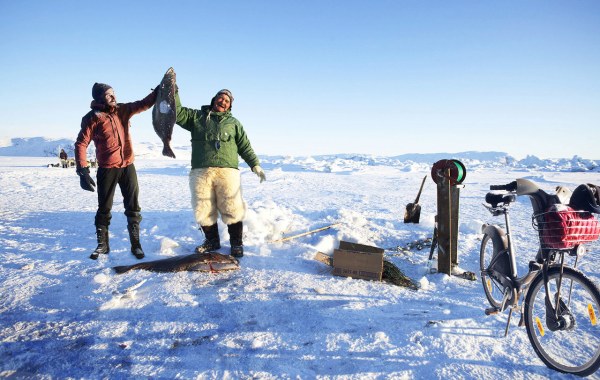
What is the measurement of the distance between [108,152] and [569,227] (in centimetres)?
424

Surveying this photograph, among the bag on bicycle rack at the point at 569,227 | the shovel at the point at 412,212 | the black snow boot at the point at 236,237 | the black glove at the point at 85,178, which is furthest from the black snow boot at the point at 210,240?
the bag on bicycle rack at the point at 569,227

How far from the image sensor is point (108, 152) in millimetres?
3695

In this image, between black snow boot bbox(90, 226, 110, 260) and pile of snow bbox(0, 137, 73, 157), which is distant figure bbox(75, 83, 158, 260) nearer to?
black snow boot bbox(90, 226, 110, 260)

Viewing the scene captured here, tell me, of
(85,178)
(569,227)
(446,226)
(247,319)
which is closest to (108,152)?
(85,178)

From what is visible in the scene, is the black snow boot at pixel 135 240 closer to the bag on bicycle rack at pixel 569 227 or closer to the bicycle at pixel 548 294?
the bicycle at pixel 548 294

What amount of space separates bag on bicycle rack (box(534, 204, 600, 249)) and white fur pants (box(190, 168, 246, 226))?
10.2ft

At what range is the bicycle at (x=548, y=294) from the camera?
2080mm

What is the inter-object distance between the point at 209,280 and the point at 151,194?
7.25 meters

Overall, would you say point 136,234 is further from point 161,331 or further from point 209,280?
point 161,331

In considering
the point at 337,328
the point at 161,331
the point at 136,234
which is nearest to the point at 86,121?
the point at 136,234

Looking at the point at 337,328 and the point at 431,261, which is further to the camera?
Answer: the point at 431,261

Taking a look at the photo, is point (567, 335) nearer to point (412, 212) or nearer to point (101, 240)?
point (412, 212)

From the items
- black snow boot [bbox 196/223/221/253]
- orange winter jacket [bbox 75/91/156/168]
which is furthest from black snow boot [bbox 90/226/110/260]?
black snow boot [bbox 196/223/221/253]

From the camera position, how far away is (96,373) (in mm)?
2000
